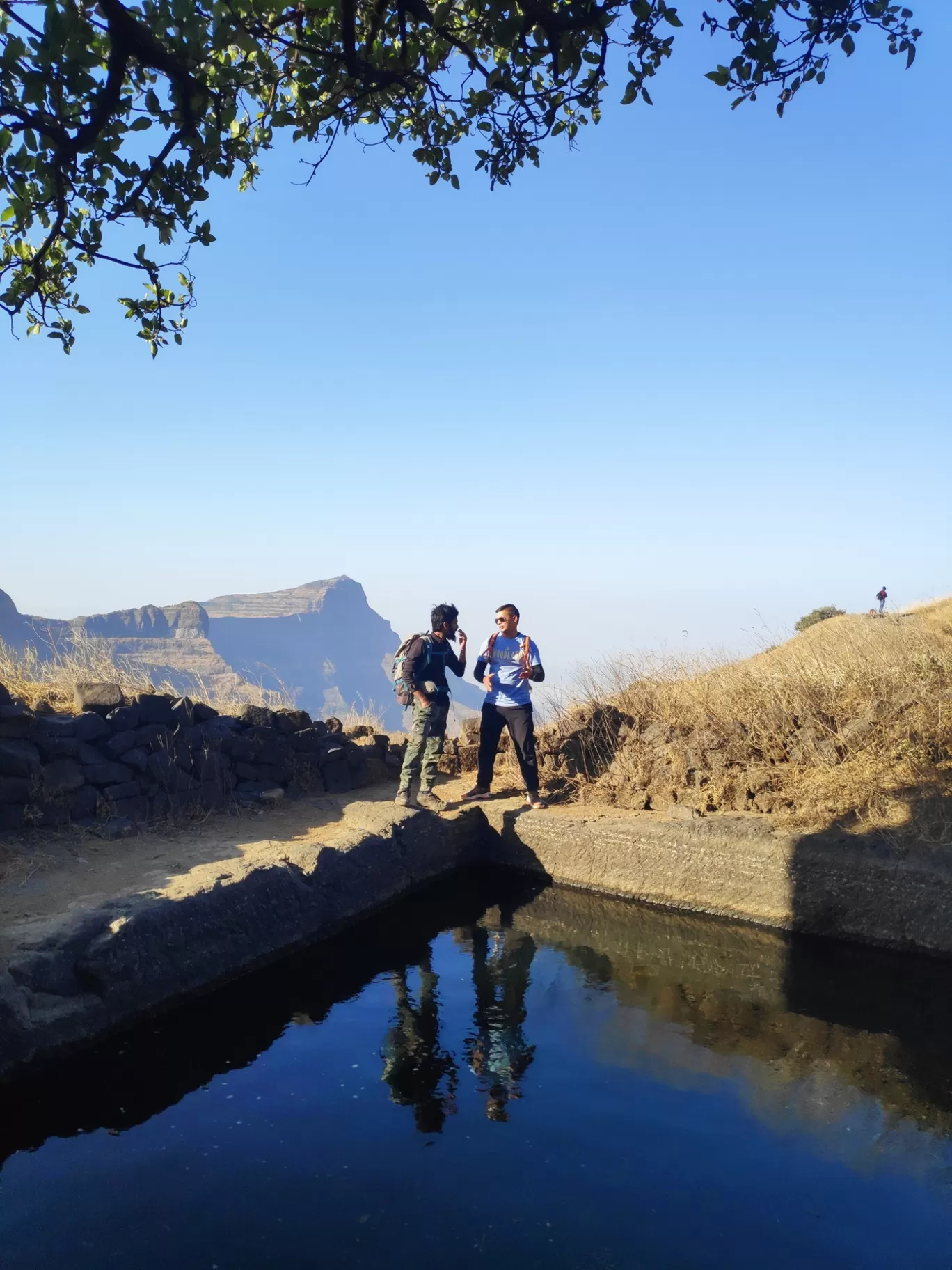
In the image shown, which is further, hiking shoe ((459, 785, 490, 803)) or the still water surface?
hiking shoe ((459, 785, 490, 803))

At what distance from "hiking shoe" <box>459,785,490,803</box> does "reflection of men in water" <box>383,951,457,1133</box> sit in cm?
318

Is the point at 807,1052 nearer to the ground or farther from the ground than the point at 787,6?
nearer to the ground

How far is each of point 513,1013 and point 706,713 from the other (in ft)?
14.3

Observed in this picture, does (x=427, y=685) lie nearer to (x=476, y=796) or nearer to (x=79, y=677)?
(x=476, y=796)

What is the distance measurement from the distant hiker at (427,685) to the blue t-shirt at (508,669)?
0.43m

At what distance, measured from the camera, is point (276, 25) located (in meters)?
4.25

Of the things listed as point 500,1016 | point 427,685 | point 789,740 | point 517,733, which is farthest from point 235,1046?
point 789,740

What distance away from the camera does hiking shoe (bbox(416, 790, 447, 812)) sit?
8103 millimetres

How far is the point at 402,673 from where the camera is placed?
7711mm

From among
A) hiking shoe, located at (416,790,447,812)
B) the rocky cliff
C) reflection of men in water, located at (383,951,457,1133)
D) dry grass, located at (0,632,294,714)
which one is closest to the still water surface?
reflection of men in water, located at (383,951,457,1133)

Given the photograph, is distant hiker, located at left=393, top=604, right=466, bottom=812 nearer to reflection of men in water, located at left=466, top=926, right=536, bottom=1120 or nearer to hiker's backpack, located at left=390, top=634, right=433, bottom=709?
hiker's backpack, located at left=390, top=634, right=433, bottom=709

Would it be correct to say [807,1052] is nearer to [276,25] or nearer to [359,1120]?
[359,1120]

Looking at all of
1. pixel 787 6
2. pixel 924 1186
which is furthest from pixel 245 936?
pixel 787 6

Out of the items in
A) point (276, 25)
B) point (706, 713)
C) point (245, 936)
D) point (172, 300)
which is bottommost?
point (245, 936)
